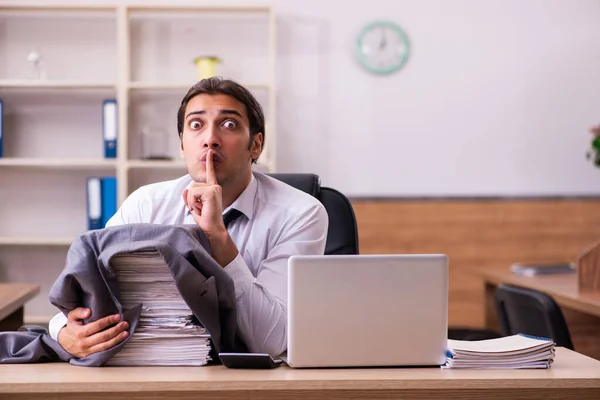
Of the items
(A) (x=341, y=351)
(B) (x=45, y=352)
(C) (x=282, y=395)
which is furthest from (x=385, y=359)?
(B) (x=45, y=352)

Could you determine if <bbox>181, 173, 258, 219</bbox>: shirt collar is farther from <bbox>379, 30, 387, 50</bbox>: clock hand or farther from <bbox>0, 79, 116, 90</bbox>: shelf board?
<bbox>379, 30, 387, 50</bbox>: clock hand

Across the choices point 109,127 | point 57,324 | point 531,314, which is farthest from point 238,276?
point 109,127

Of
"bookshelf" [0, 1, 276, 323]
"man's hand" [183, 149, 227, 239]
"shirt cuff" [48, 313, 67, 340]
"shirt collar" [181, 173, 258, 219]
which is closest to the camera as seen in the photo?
"shirt cuff" [48, 313, 67, 340]

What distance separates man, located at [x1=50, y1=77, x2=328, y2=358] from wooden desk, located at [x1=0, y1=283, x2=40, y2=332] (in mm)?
437

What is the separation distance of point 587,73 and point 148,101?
7.93 feet

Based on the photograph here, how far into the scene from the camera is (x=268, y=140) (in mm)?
4355

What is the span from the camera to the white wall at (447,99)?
454cm

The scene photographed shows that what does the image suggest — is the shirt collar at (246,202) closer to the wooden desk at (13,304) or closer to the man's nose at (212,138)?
the man's nose at (212,138)

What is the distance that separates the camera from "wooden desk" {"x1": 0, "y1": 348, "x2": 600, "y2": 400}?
121 cm

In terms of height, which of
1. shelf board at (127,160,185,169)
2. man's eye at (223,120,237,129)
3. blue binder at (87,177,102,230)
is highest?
man's eye at (223,120,237,129)

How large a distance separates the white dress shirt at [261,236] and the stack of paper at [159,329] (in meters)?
0.14

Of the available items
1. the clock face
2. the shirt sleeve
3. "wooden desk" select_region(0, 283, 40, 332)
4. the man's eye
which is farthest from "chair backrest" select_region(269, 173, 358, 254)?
the clock face

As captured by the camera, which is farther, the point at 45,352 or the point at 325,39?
the point at 325,39

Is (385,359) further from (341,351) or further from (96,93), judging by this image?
(96,93)
